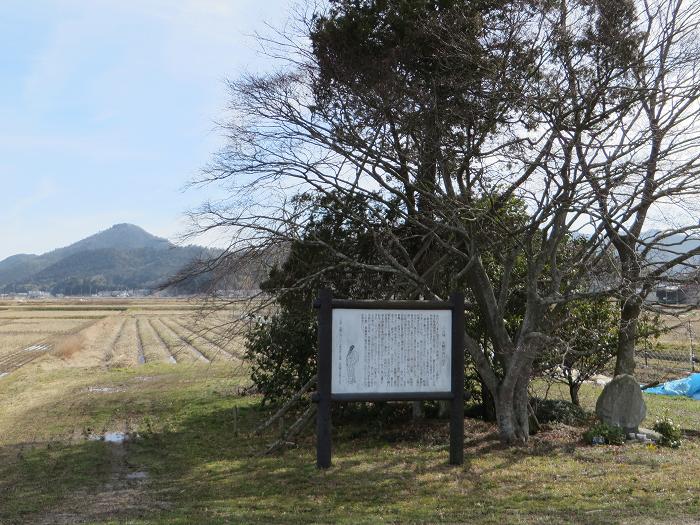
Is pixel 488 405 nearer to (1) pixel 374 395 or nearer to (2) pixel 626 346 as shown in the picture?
(2) pixel 626 346

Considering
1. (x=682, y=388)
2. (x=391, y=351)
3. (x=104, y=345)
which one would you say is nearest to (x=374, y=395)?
(x=391, y=351)

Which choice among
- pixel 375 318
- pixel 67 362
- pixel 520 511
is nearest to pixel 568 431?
pixel 375 318

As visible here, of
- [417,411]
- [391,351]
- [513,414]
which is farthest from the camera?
[417,411]

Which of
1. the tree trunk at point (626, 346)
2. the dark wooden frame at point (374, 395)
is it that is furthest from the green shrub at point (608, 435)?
the dark wooden frame at point (374, 395)

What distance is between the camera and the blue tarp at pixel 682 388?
20.2 meters

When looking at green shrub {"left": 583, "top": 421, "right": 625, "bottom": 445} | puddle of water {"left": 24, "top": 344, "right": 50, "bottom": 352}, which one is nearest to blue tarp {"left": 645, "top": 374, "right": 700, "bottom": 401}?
green shrub {"left": 583, "top": 421, "right": 625, "bottom": 445}

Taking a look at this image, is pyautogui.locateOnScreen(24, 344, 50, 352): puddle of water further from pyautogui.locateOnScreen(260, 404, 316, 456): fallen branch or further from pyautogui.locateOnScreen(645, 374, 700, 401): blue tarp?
pyautogui.locateOnScreen(645, 374, 700, 401): blue tarp

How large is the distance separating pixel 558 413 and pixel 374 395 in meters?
6.22

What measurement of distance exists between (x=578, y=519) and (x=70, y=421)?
537 inches

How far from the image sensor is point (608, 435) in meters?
12.3

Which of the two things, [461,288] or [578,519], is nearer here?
[578,519]

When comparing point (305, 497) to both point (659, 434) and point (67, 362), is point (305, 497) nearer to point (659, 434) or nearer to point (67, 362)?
point (659, 434)

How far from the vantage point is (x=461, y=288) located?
15180 millimetres

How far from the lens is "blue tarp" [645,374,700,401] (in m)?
20.2
